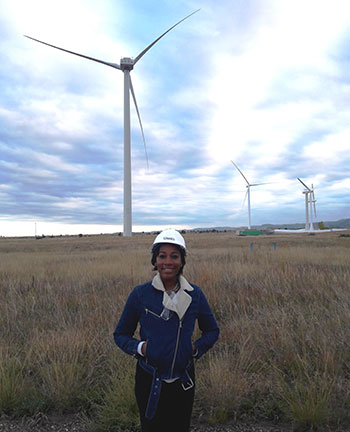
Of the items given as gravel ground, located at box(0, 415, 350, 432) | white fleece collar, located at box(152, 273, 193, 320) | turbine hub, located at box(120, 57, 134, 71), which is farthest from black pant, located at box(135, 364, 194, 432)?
turbine hub, located at box(120, 57, 134, 71)

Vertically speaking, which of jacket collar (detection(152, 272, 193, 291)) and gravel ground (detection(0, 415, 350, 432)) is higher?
jacket collar (detection(152, 272, 193, 291))

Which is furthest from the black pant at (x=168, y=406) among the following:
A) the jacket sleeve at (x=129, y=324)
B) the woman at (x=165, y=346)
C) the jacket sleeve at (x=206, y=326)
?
the jacket sleeve at (x=206, y=326)

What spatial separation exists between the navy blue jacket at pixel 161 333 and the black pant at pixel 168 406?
80 mm

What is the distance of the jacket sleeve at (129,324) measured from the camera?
8.37ft

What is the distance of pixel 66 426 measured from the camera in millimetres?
3336

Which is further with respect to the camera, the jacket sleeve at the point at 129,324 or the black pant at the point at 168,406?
the jacket sleeve at the point at 129,324

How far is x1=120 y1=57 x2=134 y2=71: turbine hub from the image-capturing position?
47.6m

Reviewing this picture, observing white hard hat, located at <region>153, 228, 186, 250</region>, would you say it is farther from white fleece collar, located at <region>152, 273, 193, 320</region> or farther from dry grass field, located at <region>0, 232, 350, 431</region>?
dry grass field, located at <region>0, 232, 350, 431</region>

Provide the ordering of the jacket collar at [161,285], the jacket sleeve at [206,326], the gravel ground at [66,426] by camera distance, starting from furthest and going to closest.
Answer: the gravel ground at [66,426], the jacket sleeve at [206,326], the jacket collar at [161,285]

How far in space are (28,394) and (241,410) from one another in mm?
2457

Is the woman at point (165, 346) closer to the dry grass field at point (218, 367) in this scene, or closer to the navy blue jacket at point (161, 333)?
the navy blue jacket at point (161, 333)

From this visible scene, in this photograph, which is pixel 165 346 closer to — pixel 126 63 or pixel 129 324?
pixel 129 324

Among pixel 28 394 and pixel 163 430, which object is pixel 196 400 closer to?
pixel 163 430

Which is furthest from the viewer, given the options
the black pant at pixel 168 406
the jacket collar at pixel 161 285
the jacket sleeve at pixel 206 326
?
the jacket sleeve at pixel 206 326
